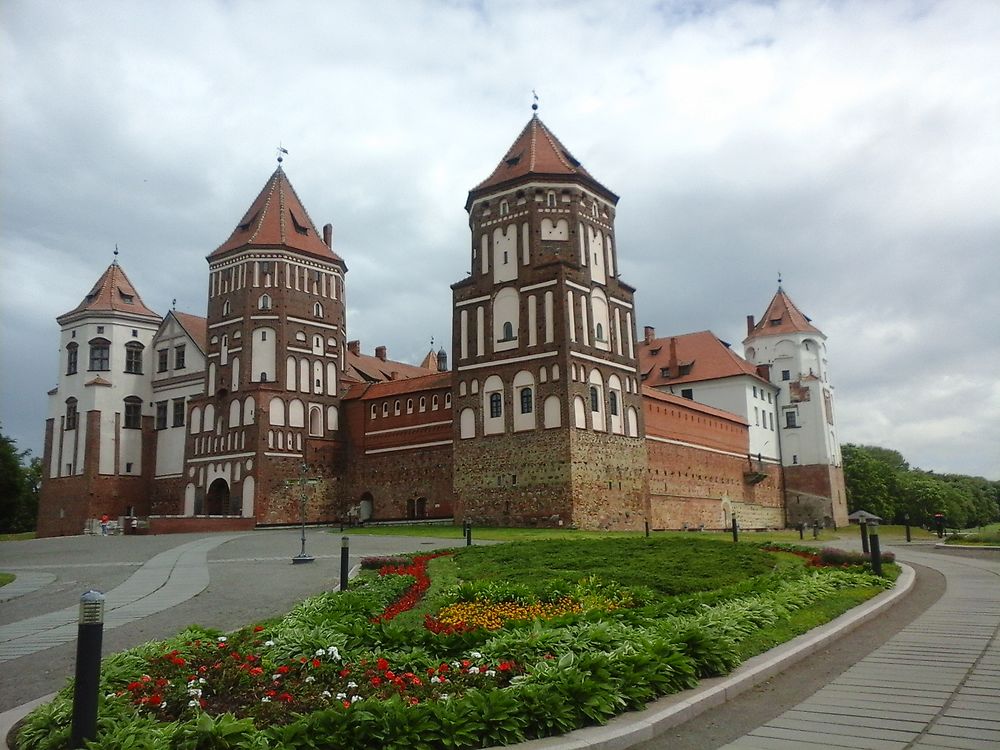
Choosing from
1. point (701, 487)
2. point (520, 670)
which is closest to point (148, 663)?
point (520, 670)

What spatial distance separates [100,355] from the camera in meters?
57.6

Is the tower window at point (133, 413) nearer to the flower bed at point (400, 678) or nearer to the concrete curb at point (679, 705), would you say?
the flower bed at point (400, 678)

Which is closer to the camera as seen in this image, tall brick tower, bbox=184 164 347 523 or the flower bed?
the flower bed

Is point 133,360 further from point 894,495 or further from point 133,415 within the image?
point 894,495

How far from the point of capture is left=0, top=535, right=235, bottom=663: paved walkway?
11492 millimetres

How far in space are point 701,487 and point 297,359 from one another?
91.5 ft

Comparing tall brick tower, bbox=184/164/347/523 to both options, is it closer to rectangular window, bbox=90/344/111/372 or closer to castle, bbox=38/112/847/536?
castle, bbox=38/112/847/536

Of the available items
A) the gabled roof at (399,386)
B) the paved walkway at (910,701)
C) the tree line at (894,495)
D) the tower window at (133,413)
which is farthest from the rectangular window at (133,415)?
the tree line at (894,495)

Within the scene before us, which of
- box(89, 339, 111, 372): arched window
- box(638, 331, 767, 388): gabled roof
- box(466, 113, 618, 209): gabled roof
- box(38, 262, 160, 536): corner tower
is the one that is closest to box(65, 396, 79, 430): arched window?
box(38, 262, 160, 536): corner tower

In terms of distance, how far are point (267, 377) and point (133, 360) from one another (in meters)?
13.2

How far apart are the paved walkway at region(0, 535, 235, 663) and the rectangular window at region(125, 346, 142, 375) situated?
36094 mm

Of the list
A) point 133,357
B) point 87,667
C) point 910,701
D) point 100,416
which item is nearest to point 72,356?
point 133,357

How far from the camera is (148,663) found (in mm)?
7793

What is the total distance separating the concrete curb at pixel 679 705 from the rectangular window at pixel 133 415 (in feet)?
173
